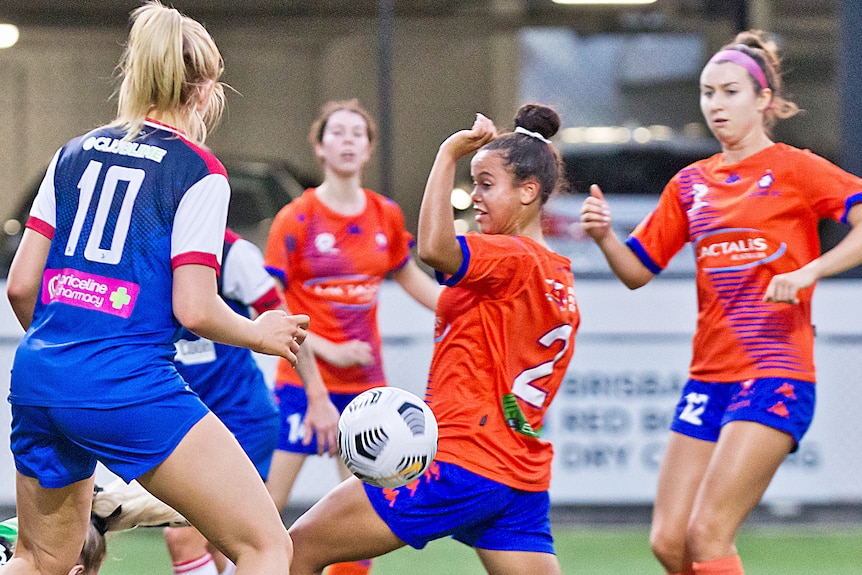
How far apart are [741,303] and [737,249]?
167mm

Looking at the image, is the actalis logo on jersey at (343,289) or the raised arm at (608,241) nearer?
the raised arm at (608,241)

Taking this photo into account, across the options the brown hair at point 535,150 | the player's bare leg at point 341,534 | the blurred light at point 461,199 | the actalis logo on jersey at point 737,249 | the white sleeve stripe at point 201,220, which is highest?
the brown hair at point 535,150

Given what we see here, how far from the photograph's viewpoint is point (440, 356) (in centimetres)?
316

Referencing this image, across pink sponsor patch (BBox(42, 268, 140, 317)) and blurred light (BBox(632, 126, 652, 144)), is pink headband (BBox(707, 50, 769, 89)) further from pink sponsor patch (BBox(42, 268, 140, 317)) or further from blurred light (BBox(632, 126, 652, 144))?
blurred light (BBox(632, 126, 652, 144))

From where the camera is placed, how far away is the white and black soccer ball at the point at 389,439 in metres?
2.87

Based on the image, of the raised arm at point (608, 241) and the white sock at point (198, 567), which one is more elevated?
the raised arm at point (608, 241)

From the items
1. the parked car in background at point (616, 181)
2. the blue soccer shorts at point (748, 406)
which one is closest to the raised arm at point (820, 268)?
the blue soccer shorts at point (748, 406)

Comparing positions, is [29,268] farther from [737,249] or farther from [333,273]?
[737,249]

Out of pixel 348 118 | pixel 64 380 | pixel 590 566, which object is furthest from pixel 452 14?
pixel 64 380

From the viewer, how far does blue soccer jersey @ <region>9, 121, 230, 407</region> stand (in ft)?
8.86

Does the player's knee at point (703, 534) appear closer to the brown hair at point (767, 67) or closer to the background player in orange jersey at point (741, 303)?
the background player in orange jersey at point (741, 303)

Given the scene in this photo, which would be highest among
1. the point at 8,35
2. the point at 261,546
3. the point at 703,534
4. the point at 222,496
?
the point at 8,35

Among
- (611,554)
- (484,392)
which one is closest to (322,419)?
(484,392)

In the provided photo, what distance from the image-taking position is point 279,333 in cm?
283
